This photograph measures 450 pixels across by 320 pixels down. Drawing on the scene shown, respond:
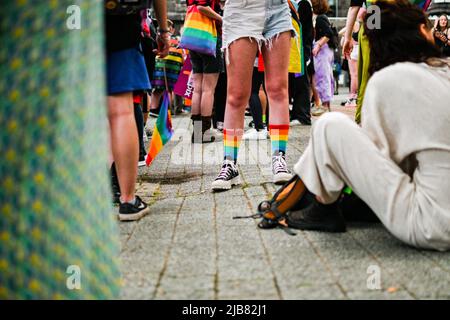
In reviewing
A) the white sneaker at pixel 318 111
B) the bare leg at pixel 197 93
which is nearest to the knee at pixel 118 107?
the bare leg at pixel 197 93

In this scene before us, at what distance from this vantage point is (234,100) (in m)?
4.61

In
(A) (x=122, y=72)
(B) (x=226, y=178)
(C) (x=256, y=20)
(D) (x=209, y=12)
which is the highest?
(C) (x=256, y=20)

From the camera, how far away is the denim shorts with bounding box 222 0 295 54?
4.46 m

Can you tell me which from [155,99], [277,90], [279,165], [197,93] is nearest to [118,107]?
[277,90]

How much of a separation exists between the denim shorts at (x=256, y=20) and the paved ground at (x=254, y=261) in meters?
1.17

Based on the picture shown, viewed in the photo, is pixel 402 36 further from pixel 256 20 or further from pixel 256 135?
pixel 256 135

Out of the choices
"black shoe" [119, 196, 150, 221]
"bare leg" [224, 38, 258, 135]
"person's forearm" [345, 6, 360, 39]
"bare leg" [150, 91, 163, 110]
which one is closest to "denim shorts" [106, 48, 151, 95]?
"black shoe" [119, 196, 150, 221]

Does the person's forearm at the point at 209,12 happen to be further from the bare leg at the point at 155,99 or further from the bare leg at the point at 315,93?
the bare leg at the point at 315,93

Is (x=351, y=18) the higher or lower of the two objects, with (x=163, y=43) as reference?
higher

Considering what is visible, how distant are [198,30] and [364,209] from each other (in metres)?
4.21

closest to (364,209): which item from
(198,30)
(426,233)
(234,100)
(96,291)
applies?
(426,233)

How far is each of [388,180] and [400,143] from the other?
7.9 inches

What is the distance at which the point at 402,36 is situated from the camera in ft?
10.1
